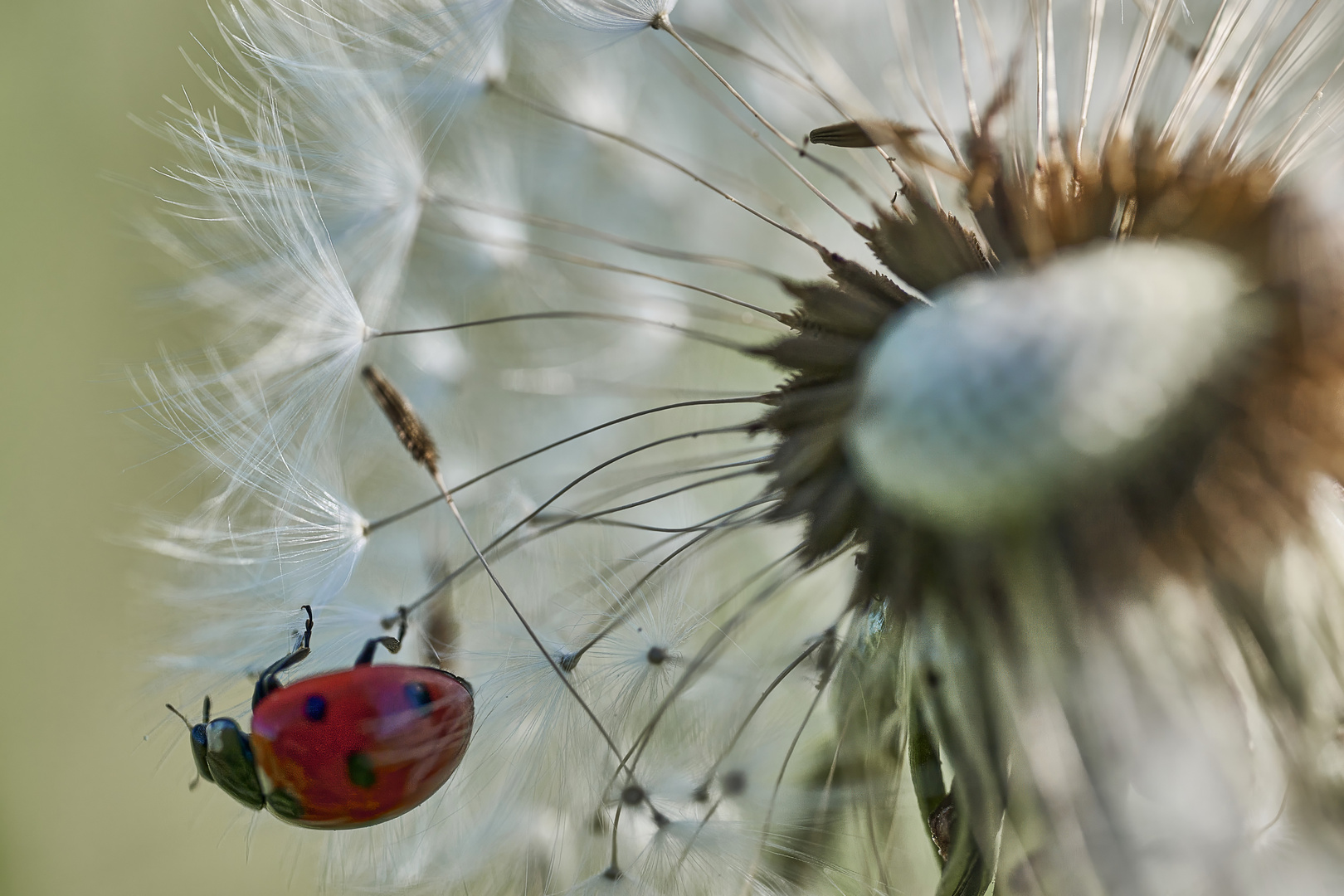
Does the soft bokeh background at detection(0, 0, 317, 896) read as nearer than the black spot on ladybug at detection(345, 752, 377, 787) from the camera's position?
No

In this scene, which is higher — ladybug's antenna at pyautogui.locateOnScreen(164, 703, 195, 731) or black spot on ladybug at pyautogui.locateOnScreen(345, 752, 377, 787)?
ladybug's antenna at pyautogui.locateOnScreen(164, 703, 195, 731)

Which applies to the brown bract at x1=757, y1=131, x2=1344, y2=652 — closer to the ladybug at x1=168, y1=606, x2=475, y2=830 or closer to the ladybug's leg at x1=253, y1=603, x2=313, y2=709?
the ladybug at x1=168, y1=606, x2=475, y2=830

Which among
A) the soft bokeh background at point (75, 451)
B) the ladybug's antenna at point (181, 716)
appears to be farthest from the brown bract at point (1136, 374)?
the soft bokeh background at point (75, 451)

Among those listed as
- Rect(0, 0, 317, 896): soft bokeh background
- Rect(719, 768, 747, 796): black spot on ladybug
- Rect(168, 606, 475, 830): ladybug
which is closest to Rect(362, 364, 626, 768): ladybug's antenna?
Rect(168, 606, 475, 830): ladybug

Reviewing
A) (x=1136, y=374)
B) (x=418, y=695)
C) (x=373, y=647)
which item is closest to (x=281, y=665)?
(x=373, y=647)

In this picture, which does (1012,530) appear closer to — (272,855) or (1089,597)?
(1089,597)

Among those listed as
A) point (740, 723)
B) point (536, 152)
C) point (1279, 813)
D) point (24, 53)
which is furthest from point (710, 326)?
point (24, 53)

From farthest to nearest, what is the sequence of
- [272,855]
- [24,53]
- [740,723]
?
1. [24,53]
2. [272,855]
3. [740,723]
